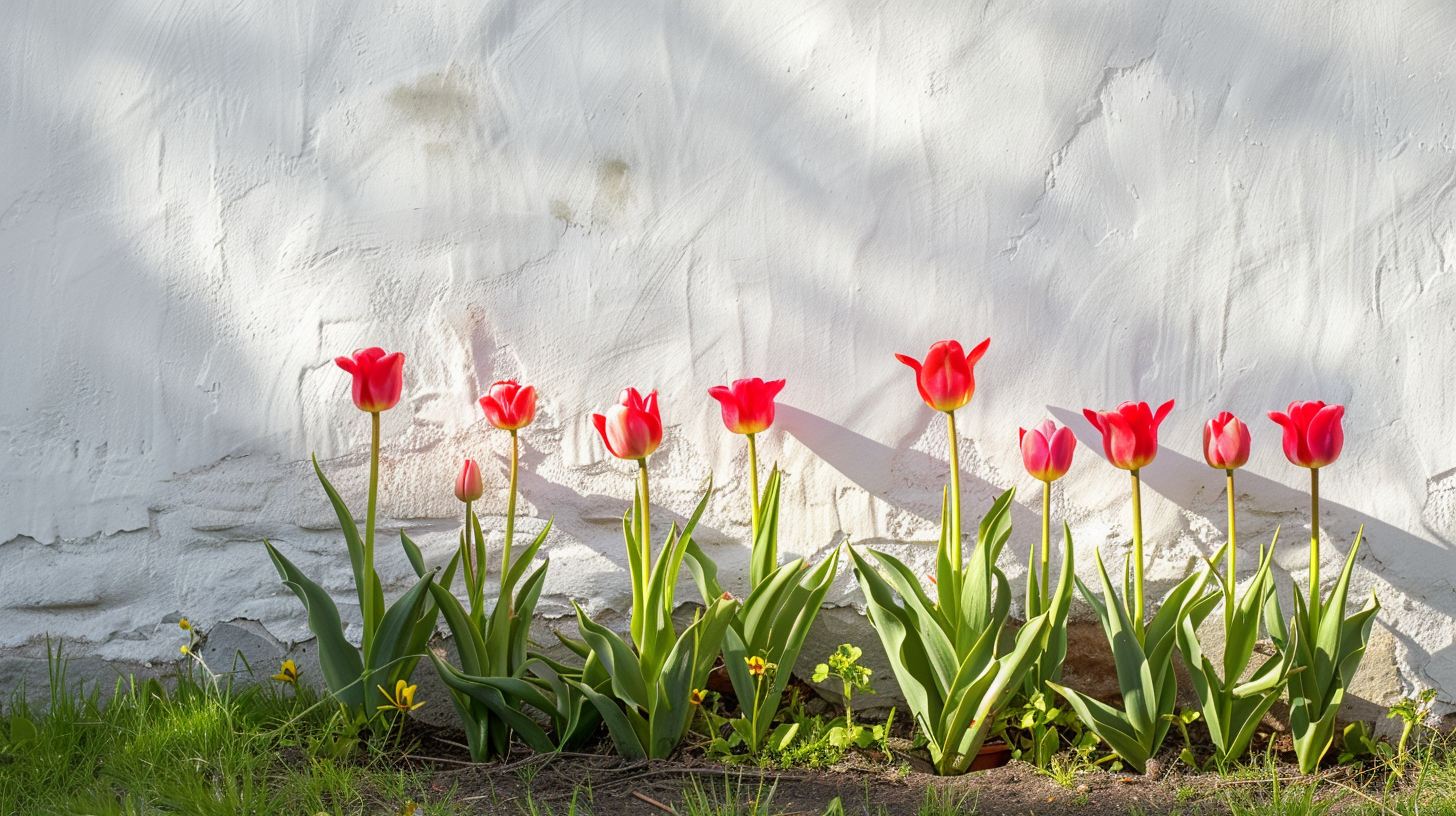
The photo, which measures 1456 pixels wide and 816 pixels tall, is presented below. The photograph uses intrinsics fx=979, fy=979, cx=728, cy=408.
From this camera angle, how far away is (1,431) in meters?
2.04

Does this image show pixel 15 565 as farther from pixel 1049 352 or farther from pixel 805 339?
pixel 1049 352

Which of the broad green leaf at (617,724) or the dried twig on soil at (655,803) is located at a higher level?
the broad green leaf at (617,724)

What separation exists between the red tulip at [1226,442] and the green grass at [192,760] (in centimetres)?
147

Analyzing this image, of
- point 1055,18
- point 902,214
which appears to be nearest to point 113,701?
point 902,214

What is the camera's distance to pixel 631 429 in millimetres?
1737

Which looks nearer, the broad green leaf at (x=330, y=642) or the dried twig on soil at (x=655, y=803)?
the dried twig on soil at (x=655, y=803)

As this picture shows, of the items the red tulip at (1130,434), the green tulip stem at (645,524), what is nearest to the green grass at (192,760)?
the green tulip stem at (645,524)

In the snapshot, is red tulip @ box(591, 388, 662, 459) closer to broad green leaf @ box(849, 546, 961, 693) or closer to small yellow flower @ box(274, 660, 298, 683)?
broad green leaf @ box(849, 546, 961, 693)

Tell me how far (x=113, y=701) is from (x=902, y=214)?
184 cm

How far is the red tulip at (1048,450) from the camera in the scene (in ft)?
5.81

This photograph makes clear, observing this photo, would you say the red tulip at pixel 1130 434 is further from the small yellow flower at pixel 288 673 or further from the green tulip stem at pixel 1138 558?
the small yellow flower at pixel 288 673

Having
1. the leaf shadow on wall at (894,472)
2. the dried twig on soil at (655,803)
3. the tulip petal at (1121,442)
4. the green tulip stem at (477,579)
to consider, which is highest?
the tulip petal at (1121,442)

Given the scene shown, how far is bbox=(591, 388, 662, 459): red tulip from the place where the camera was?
1.74 m

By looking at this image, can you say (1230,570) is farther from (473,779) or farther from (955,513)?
(473,779)
